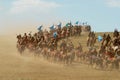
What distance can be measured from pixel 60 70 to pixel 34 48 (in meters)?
11.3

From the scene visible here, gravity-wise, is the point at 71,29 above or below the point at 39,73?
above

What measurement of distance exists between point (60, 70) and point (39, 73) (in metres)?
2.90

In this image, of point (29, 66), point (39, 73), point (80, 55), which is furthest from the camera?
point (80, 55)

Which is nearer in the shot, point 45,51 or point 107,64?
point 107,64

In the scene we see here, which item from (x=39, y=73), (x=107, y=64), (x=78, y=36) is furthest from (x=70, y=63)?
(x=78, y=36)

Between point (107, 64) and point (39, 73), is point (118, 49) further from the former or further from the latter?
point (39, 73)

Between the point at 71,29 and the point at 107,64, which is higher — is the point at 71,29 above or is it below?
above

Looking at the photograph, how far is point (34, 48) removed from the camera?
43938 mm

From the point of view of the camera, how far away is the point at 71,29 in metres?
58.5

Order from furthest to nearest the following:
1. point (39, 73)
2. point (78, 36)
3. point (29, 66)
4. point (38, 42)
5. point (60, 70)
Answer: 1. point (78, 36)
2. point (38, 42)
3. point (29, 66)
4. point (60, 70)
5. point (39, 73)

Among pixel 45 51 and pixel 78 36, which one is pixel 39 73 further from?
pixel 78 36

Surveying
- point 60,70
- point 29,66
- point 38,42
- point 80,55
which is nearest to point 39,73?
point 60,70

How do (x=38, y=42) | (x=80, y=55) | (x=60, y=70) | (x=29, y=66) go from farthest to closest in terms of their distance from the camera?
1. (x=38, y=42)
2. (x=80, y=55)
3. (x=29, y=66)
4. (x=60, y=70)

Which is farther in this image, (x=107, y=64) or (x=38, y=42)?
(x=38, y=42)
